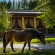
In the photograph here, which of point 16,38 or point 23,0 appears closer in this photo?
point 16,38

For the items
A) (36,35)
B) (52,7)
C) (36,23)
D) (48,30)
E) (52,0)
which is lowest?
(48,30)

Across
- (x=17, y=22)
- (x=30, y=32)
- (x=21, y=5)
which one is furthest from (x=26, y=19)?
(x=21, y=5)

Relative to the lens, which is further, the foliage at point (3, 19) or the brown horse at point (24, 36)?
the foliage at point (3, 19)

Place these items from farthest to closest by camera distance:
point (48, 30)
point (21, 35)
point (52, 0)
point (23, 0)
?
point (23, 0) < point (48, 30) < point (52, 0) < point (21, 35)

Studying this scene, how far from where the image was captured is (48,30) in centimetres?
1925

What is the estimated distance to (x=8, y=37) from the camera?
243 inches

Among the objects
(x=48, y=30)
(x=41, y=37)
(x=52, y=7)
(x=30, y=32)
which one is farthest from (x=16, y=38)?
(x=48, y=30)

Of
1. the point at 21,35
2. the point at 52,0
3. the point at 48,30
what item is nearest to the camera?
the point at 21,35

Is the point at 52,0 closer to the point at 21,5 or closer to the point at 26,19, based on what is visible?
the point at 26,19

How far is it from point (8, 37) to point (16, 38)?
516 mm

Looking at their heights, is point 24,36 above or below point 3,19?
below

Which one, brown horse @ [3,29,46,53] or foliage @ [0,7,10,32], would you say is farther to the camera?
foliage @ [0,7,10,32]

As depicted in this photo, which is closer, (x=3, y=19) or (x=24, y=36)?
(x=24, y=36)

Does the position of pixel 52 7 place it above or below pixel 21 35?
above
